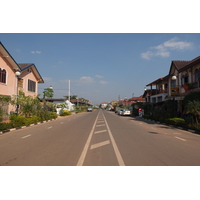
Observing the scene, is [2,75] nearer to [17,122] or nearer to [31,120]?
[31,120]

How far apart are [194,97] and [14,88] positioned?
2059cm

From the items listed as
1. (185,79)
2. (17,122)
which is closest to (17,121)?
(17,122)

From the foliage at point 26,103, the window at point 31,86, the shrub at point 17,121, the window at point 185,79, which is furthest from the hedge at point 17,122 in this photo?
the window at point 185,79

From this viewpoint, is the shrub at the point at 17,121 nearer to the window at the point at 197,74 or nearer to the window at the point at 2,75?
the window at the point at 2,75

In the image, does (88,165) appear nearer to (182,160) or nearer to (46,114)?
(182,160)

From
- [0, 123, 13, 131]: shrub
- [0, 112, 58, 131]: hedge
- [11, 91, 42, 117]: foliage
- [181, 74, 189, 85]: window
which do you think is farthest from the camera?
[181, 74, 189, 85]: window

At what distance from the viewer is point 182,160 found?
18.5 feet

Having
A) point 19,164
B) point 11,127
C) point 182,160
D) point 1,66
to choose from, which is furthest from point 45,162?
point 1,66

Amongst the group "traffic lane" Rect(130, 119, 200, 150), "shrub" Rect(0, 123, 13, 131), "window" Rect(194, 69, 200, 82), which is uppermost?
"window" Rect(194, 69, 200, 82)

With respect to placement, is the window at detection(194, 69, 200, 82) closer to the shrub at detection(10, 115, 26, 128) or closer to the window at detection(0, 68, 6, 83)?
the shrub at detection(10, 115, 26, 128)

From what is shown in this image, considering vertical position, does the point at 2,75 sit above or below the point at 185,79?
above

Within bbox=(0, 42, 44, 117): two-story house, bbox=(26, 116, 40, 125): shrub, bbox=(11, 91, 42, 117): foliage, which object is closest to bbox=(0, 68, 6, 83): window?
bbox=(0, 42, 44, 117): two-story house

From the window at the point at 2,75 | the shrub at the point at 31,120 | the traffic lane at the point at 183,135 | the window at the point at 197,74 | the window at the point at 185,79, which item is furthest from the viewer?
the window at the point at 185,79

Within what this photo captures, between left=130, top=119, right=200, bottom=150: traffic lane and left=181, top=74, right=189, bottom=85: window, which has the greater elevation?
left=181, top=74, right=189, bottom=85: window
